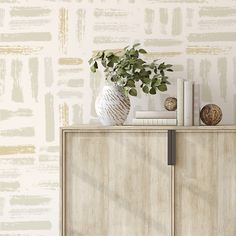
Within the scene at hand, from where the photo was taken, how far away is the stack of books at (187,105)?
2.64 m

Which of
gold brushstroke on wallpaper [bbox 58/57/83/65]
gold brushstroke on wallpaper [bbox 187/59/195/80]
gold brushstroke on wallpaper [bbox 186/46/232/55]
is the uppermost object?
gold brushstroke on wallpaper [bbox 186/46/232/55]

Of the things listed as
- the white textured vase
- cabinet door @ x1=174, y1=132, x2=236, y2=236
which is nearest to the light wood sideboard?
cabinet door @ x1=174, y1=132, x2=236, y2=236

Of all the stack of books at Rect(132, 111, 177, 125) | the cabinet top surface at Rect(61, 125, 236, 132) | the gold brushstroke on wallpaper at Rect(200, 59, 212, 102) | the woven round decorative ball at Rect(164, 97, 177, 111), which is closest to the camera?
the cabinet top surface at Rect(61, 125, 236, 132)

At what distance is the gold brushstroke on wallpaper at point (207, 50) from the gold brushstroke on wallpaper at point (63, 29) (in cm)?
68

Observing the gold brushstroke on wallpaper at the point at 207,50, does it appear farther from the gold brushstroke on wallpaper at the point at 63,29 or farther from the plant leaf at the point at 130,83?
the gold brushstroke on wallpaper at the point at 63,29

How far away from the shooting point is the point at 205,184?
2.59 meters

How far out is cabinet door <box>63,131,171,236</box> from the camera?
8.53 feet

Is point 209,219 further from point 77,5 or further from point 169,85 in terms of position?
point 77,5

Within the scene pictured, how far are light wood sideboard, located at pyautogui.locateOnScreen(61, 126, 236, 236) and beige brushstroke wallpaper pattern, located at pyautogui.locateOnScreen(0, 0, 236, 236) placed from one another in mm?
474

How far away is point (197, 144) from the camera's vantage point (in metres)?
2.59

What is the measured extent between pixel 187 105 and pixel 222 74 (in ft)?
1.60

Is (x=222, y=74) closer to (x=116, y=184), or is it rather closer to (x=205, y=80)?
(x=205, y=80)

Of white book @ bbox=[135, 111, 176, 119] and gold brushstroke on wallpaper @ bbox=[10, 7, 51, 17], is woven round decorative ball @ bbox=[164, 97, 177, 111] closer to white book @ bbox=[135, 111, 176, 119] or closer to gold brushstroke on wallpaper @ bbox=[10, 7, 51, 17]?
white book @ bbox=[135, 111, 176, 119]

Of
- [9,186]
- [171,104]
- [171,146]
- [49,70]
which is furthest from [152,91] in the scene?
[9,186]
